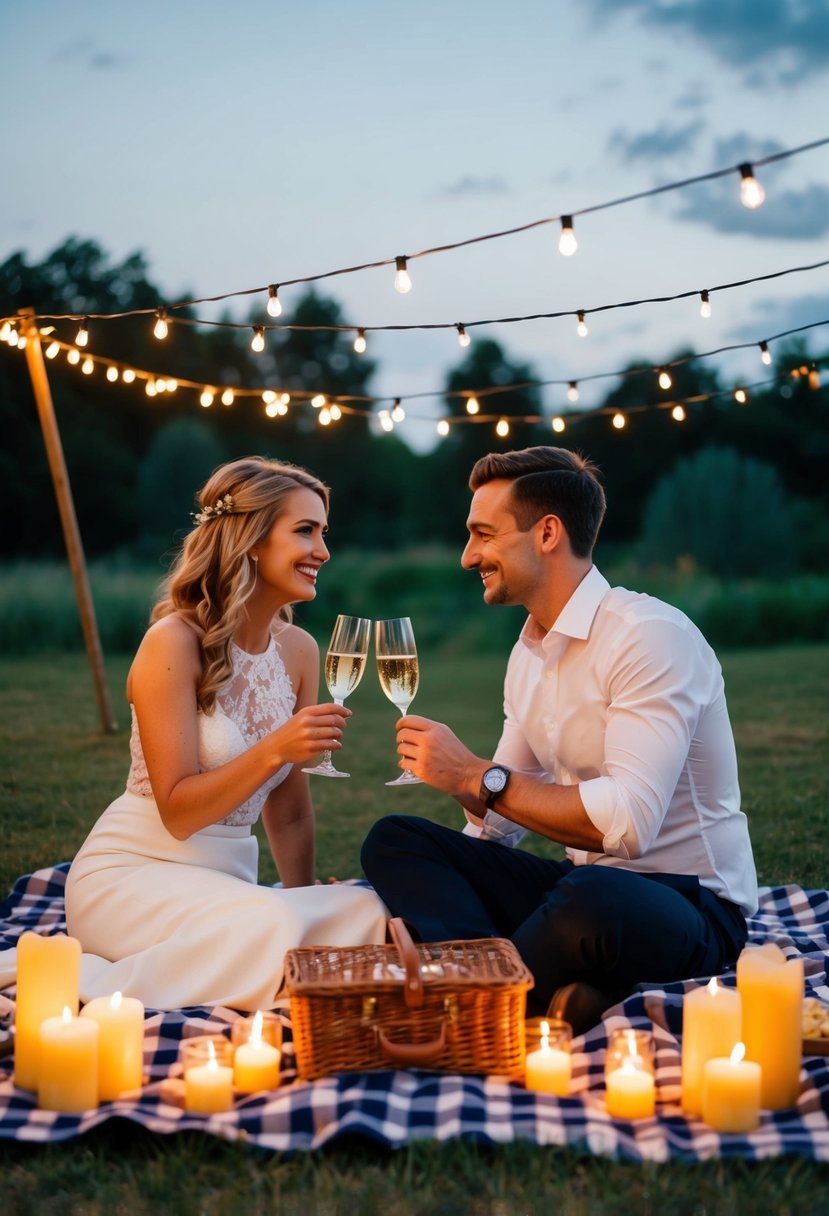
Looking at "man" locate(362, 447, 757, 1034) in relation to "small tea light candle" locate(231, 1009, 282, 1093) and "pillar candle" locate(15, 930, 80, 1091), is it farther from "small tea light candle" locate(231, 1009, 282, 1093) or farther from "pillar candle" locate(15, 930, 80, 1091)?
"pillar candle" locate(15, 930, 80, 1091)

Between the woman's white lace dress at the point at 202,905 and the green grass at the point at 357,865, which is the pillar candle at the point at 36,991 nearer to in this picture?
the green grass at the point at 357,865

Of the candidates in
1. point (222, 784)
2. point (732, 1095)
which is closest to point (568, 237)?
point (222, 784)

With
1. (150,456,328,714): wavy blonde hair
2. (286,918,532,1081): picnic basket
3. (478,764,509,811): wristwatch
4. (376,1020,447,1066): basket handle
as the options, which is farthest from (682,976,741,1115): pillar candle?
(150,456,328,714): wavy blonde hair

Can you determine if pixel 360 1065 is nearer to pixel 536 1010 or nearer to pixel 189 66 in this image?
pixel 536 1010

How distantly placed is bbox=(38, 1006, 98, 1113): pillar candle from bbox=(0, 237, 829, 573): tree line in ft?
57.4

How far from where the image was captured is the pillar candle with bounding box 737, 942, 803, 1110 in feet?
7.86

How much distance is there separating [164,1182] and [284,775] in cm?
163

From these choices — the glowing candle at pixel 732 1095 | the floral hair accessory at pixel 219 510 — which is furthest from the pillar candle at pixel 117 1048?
the floral hair accessory at pixel 219 510

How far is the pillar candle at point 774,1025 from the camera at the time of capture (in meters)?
2.40

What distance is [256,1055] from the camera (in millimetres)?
2473

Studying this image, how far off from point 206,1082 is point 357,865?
2872 millimetres

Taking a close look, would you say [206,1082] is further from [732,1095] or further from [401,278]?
[401,278]

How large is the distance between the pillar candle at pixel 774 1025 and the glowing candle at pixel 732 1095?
10 centimetres

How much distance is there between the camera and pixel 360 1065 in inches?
100.0
